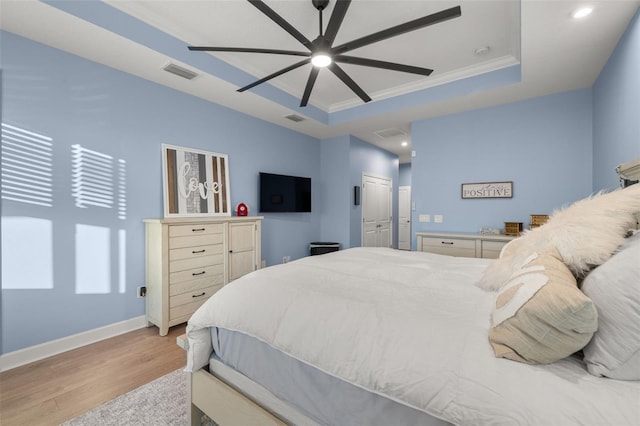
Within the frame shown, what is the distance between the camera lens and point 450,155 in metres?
3.93

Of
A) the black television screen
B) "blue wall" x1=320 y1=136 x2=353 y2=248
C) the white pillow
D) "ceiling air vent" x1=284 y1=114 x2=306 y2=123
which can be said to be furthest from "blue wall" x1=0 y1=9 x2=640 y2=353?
the white pillow

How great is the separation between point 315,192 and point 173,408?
400 centimetres

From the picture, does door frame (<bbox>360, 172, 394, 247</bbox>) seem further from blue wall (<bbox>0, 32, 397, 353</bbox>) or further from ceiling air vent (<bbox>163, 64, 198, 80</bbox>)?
ceiling air vent (<bbox>163, 64, 198, 80</bbox>)

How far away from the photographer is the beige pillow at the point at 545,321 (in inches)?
26.6

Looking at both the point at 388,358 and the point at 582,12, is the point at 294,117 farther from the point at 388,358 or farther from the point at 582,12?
the point at 388,358

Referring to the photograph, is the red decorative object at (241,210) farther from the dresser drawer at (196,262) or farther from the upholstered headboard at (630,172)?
the upholstered headboard at (630,172)

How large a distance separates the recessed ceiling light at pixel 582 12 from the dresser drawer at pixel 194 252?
365 cm

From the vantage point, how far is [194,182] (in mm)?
3223

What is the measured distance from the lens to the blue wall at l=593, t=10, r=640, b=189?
75.6 inches

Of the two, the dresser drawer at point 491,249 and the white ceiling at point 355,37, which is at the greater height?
the white ceiling at point 355,37

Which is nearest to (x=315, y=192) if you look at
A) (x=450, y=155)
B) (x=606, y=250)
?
(x=450, y=155)

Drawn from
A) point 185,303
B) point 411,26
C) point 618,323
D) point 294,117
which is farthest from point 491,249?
point 185,303

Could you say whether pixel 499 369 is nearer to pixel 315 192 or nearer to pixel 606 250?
pixel 606 250

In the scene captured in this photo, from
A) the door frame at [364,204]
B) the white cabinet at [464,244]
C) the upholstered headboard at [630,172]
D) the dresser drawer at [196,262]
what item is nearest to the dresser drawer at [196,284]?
the dresser drawer at [196,262]
